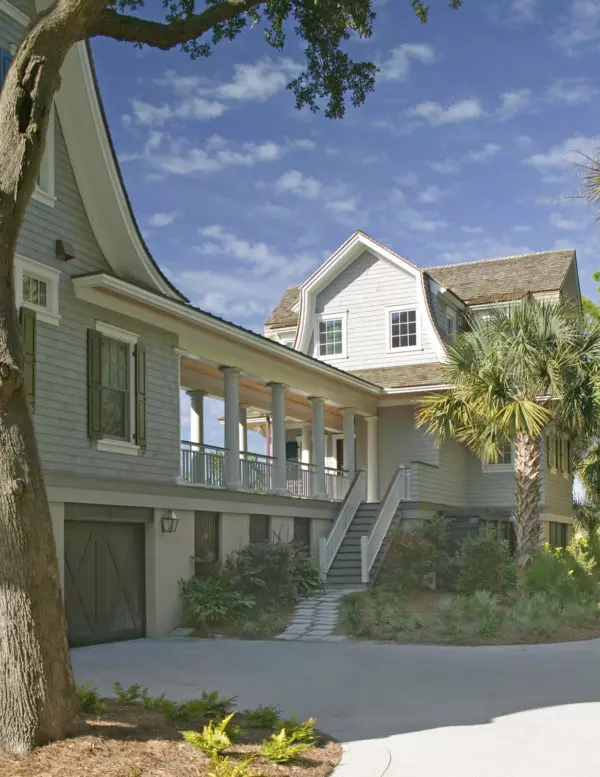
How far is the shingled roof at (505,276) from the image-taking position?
30.1 m

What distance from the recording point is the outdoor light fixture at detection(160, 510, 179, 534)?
714 inches

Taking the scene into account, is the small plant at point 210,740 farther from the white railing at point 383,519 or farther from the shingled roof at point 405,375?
the shingled roof at point 405,375

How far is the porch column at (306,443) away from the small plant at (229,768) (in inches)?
879

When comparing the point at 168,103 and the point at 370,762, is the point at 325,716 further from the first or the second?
the point at 168,103

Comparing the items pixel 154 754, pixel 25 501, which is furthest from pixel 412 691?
pixel 25 501

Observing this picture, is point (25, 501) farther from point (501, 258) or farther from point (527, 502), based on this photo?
point (501, 258)

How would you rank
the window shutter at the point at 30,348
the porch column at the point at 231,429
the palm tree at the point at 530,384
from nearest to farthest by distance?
the window shutter at the point at 30,348, the palm tree at the point at 530,384, the porch column at the point at 231,429

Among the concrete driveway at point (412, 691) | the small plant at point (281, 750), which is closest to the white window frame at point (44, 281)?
the concrete driveway at point (412, 691)

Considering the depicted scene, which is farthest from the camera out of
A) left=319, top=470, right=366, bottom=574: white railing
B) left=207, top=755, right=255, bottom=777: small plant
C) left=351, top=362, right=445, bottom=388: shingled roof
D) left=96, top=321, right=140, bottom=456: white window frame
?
left=351, top=362, right=445, bottom=388: shingled roof

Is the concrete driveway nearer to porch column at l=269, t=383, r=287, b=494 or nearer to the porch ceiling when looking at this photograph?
porch column at l=269, t=383, r=287, b=494

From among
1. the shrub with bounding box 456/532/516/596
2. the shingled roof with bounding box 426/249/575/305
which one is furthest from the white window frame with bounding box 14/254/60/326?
the shingled roof with bounding box 426/249/575/305

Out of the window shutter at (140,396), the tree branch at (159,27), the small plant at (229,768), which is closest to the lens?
the small plant at (229,768)

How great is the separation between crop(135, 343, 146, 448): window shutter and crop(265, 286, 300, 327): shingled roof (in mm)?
14469

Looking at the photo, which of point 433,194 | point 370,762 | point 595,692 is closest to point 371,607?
point 595,692
